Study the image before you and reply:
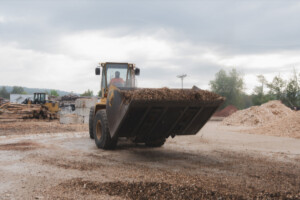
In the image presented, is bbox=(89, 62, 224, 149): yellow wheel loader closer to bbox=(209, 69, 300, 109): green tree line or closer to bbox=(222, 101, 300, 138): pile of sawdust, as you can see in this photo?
bbox=(222, 101, 300, 138): pile of sawdust

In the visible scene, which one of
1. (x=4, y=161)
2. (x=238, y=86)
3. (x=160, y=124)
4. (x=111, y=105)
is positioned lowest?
(x=4, y=161)

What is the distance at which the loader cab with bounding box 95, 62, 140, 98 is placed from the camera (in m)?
10.4

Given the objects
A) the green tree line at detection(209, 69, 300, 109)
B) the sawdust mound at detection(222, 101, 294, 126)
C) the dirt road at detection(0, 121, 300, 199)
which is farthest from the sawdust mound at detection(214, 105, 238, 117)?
the dirt road at detection(0, 121, 300, 199)

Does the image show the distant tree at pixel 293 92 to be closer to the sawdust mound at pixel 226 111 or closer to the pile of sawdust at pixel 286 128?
the sawdust mound at pixel 226 111

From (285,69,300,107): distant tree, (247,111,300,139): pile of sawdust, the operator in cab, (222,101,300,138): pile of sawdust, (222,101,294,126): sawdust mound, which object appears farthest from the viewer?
(285,69,300,107): distant tree

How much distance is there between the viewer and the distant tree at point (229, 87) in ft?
135

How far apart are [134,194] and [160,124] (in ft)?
9.79

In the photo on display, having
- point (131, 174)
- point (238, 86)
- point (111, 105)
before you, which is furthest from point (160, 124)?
point (238, 86)

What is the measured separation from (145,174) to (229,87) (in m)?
37.7

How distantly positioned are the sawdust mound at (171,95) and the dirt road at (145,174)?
1570mm

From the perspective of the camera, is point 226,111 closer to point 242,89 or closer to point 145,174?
point 242,89

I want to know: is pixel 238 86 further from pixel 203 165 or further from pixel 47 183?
pixel 47 183

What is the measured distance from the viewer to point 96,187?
4879mm

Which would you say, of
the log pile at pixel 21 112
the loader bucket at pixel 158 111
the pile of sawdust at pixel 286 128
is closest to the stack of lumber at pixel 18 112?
the log pile at pixel 21 112
